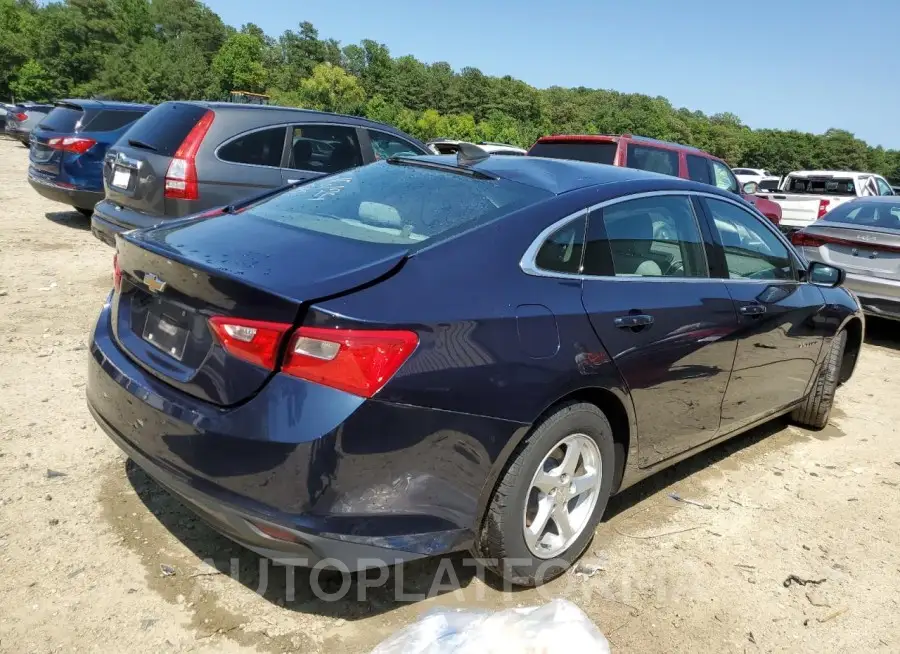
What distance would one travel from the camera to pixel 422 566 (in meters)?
2.92

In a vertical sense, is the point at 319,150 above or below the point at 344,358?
above

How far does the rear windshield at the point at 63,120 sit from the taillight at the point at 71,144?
0.85ft

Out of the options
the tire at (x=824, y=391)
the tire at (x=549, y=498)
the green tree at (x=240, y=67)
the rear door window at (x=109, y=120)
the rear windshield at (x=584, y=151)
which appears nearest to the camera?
the tire at (x=549, y=498)

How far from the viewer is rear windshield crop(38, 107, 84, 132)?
31.0ft

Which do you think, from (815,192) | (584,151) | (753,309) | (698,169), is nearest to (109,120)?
(584,151)

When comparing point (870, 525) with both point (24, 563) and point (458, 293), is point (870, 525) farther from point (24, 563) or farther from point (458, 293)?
point (24, 563)

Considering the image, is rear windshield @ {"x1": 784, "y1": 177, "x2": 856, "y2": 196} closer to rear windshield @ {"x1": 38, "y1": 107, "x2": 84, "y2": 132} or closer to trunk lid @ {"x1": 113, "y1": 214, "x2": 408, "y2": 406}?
rear windshield @ {"x1": 38, "y1": 107, "x2": 84, "y2": 132}

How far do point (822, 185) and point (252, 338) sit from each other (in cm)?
1564

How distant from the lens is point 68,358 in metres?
4.75

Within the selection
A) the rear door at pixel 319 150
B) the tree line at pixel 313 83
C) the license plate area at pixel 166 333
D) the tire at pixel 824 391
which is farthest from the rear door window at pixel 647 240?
the tree line at pixel 313 83

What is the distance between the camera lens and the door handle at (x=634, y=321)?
9.18 feet

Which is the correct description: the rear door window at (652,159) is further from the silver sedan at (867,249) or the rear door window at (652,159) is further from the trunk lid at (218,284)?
the trunk lid at (218,284)

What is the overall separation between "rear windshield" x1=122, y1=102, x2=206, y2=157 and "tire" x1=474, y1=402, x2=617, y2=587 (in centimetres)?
475

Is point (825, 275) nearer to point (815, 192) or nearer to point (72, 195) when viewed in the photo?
point (72, 195)
